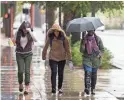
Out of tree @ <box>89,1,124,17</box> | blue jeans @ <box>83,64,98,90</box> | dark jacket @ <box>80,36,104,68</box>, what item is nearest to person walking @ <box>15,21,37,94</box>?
dark jacket @ <box>80,36,104,68</box>

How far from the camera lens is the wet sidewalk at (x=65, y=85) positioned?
37.1ft

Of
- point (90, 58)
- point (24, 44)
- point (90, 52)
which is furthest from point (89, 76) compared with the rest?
point (24, 44)

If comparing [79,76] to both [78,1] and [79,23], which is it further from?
[78,1]

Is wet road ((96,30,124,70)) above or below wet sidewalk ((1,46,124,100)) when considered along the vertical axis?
below

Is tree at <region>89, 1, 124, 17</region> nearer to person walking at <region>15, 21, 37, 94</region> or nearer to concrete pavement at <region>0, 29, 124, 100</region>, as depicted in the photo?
concrete pavement at <region>0, 29, 124, 100</region>

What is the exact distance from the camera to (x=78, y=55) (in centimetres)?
1923

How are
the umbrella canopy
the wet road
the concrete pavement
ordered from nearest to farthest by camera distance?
the concrete pavement, the umbrella canopy, the wet road

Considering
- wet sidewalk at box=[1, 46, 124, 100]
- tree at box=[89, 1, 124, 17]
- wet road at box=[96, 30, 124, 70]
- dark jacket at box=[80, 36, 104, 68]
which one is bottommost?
wet road at box=[96, 30, 124, 70]

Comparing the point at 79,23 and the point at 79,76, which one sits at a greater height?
the point at 79,23

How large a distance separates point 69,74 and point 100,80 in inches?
65.2

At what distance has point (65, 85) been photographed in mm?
13344

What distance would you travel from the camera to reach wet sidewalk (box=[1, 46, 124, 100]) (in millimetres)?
11297

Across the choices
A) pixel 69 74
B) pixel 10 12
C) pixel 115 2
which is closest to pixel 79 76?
pixel 69 74

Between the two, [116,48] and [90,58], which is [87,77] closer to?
[90,58]
